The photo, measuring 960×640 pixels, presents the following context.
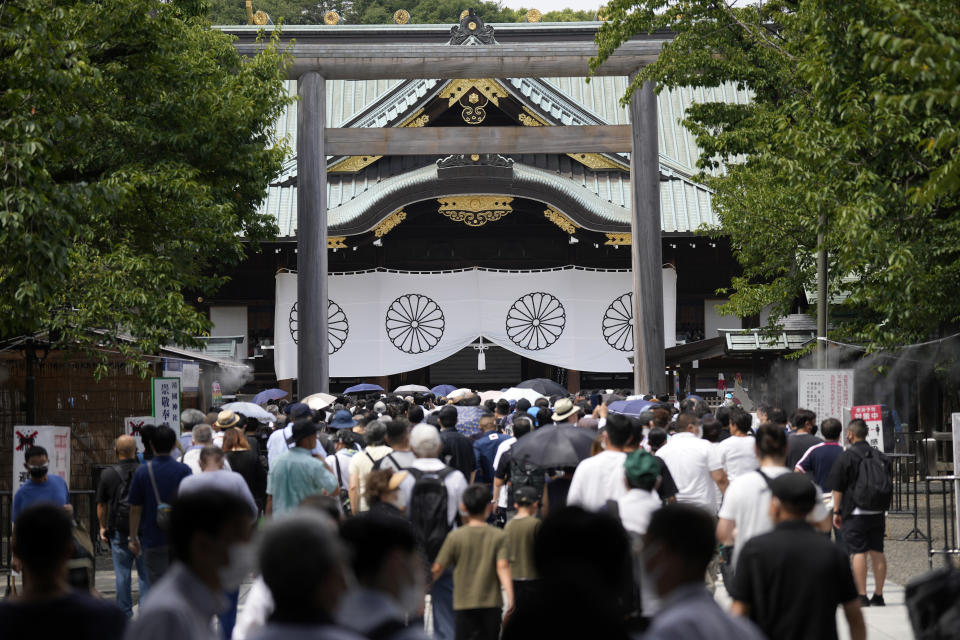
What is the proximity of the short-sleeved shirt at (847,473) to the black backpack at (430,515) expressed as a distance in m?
3.18

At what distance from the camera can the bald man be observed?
24.7 feet

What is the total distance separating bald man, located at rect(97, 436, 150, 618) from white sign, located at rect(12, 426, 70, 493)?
1.83 metres

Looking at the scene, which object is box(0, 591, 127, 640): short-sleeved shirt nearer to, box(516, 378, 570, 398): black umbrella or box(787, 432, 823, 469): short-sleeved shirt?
box(787, 432, 823, 469): short-sleeved shirt

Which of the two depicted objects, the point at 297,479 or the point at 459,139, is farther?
the point at 459,139

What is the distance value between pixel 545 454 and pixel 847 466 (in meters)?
2.25

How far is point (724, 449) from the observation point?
26.5ft

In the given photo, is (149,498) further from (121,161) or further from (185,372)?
(185,372)

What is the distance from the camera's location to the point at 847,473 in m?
8.10

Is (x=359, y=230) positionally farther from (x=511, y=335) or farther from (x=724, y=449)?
(x=724, y=449)

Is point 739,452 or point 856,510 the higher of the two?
point 739,452

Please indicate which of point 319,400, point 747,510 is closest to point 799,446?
point 747,510

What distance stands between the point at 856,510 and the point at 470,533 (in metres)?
3.71

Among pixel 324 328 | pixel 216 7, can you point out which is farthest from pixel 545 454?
pixel 216 7

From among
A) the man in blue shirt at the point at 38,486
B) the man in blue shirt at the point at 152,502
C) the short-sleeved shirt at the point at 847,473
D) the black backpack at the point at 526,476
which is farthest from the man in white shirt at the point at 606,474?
the man in blue shirt at the point at 38,486
